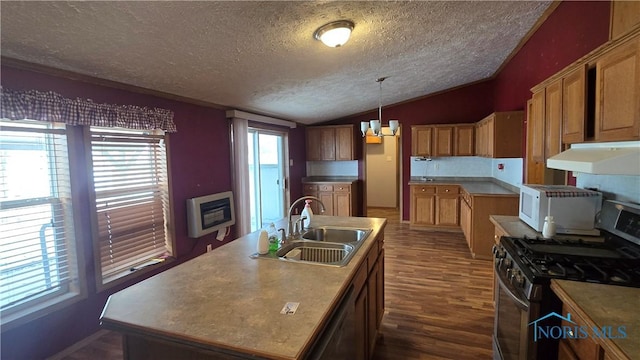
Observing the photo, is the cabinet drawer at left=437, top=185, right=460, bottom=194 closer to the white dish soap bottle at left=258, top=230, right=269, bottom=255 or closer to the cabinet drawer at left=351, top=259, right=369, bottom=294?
the cabinet drawer at left=351, top=259, right=369, bottom=294

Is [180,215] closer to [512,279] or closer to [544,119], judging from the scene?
[512,279]

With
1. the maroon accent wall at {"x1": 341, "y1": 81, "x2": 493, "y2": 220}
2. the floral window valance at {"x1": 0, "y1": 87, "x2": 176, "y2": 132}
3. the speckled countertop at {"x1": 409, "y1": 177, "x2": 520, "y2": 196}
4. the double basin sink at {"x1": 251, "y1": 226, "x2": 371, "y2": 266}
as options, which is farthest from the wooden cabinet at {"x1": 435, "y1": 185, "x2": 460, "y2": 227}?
the floral window valance at {"x1": 0, "y1": 87, "x2": 176, "y2": 132}

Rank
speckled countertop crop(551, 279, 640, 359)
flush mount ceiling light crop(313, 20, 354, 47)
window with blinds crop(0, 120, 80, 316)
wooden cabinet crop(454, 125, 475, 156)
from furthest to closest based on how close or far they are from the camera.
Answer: wooden cabinet crop(454, 125, 475, 156)
flush mount ceiling light crop(313, 20, 354, 47)
window with blinds crop(0, 120, 80, 316)
speckled countertop crop(551, 279, 640, 359)

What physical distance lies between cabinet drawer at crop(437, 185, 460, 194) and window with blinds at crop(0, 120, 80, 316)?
494 cm

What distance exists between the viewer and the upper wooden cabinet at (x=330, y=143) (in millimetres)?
6059

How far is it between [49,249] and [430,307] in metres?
3.09

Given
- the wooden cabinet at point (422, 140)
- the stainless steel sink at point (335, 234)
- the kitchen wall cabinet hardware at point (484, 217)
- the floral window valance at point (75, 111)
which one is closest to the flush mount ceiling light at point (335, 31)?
the stainless steel sink at point (335, 234)

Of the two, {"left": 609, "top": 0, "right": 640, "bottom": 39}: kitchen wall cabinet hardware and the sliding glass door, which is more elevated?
{"left": 609, "top": 0, "right": 640, "bottom": 39}: kitchen wall cabinet hardware

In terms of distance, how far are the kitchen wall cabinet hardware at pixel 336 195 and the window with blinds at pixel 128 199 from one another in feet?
11.0

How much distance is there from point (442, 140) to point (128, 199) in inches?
190

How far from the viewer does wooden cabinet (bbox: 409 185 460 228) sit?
205 inches

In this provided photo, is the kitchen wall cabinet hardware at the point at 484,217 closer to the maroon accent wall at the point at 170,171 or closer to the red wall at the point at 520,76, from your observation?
the red wall at the point at 520,76

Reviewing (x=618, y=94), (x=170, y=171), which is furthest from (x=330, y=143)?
(x=618, y=94)

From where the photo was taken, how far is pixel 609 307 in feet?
3.77
